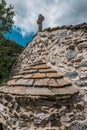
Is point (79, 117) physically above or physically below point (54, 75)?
below

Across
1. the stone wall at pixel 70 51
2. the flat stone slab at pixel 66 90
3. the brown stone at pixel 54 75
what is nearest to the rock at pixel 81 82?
the stone wall at pixel 70 51

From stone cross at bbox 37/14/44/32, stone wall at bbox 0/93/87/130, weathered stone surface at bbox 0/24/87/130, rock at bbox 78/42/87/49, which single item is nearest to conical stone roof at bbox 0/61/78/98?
weathered stone surface at bbox 0/24/87/130

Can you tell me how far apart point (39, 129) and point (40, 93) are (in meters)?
0.61

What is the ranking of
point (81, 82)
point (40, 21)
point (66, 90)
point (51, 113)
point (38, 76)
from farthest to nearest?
point (40, 21)
point (38, 76)
point (81, 82)
point (66, 90)
point (51, 113)

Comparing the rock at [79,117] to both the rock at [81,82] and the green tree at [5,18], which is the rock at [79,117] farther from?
the green tree at [5,18]

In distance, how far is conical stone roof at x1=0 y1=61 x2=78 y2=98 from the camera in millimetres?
4234

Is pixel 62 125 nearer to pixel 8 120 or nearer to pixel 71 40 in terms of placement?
pixel 8 120

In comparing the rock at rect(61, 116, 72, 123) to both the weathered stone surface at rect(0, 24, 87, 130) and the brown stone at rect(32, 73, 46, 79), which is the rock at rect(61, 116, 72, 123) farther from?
the brown stone at rect(32, 73, 46, 79)

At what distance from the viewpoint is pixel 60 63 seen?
190 inches

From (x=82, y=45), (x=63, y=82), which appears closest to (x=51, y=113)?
(x=63, y=82)

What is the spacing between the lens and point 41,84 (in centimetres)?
437

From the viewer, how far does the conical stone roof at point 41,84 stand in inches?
167

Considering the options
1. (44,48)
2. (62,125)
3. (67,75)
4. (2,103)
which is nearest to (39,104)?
(62,125)

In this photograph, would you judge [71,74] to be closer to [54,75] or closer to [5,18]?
[54,75]
